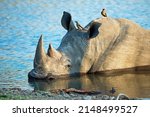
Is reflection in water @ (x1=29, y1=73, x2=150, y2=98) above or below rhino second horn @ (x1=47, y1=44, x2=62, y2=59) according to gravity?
below

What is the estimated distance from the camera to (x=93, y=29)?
9117 mm

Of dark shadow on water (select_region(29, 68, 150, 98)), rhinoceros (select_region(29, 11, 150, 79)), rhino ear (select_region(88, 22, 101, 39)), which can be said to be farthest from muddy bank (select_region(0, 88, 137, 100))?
rhino ear (select_region(88, 22, 101, 39))

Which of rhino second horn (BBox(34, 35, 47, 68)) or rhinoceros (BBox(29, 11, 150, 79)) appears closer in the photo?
rhino second horn (BBox(34, 35, 47, 68))

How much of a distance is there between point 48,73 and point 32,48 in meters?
1.69

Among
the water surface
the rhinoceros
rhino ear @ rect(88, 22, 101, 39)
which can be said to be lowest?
the water surface

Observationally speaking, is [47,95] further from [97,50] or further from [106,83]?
[97,50]

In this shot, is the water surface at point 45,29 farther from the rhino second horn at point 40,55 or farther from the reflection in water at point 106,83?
the rhino second horn at point 40,55

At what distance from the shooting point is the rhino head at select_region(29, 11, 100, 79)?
8602mm

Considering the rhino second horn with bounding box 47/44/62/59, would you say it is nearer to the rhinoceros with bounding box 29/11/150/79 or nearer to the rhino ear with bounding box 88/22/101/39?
the rhinoceros with bounding box 29/11/150/79

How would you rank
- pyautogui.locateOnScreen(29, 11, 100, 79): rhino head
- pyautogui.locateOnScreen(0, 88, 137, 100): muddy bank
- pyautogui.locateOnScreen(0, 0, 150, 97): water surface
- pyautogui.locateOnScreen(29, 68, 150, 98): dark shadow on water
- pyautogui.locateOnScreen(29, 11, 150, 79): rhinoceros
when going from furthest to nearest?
pyautogui.locateOnScreen(29, 11, 150, 79): rhinoceros → pyautogui.locateOnScreen(29, 11, 100, 79): rhino head → pyautogui.locateOnScreen(0, 0, 150, 97): water surface → pyautogui.locateOnScreen(29, 68, 150, 98): dark shadow on water → pyautogui.locateOnScreen(0, 88, 137, 100): muddy bank

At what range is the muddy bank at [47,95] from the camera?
7049mm

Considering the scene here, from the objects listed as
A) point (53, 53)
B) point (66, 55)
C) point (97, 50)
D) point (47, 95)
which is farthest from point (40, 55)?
point (47, 95)

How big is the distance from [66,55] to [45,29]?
2.93 metres

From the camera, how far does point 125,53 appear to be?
9.29 metres
